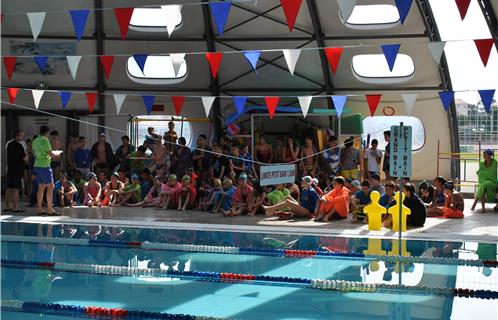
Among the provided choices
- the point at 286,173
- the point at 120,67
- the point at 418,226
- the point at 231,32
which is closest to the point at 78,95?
the point at 120,67

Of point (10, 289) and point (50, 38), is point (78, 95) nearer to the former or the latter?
point (50, 38)

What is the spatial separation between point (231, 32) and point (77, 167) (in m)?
4.81

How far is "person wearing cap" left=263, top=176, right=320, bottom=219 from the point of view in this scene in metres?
12.3

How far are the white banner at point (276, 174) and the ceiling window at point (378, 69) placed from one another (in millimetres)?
5390

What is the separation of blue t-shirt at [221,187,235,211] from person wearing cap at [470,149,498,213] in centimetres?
467

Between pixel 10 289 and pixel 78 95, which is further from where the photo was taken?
pixel 78 95

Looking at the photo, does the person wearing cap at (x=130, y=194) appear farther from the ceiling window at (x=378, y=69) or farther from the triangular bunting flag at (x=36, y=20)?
the ceiling window at (x=378, y=69)

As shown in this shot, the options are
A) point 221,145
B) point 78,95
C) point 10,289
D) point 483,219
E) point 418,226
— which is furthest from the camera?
point 78,95

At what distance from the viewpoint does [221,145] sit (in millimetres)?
14836

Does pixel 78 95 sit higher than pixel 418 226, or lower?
higher

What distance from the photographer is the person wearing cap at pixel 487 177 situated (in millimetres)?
13172

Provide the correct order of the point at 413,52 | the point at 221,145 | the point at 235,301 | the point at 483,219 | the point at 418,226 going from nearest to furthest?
the point at 235,301
the point at 418,226
the point at 483,219
the point at 221,145
the point at 413,52

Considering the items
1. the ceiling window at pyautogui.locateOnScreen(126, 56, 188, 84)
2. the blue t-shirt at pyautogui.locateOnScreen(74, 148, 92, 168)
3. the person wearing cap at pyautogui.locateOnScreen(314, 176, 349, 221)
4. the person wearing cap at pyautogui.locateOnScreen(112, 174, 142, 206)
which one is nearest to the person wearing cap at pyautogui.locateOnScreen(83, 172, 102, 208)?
the person wearing cap at pyautogui.locateOnScreen(112, 174, 142, 206)

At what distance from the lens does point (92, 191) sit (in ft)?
46.8
